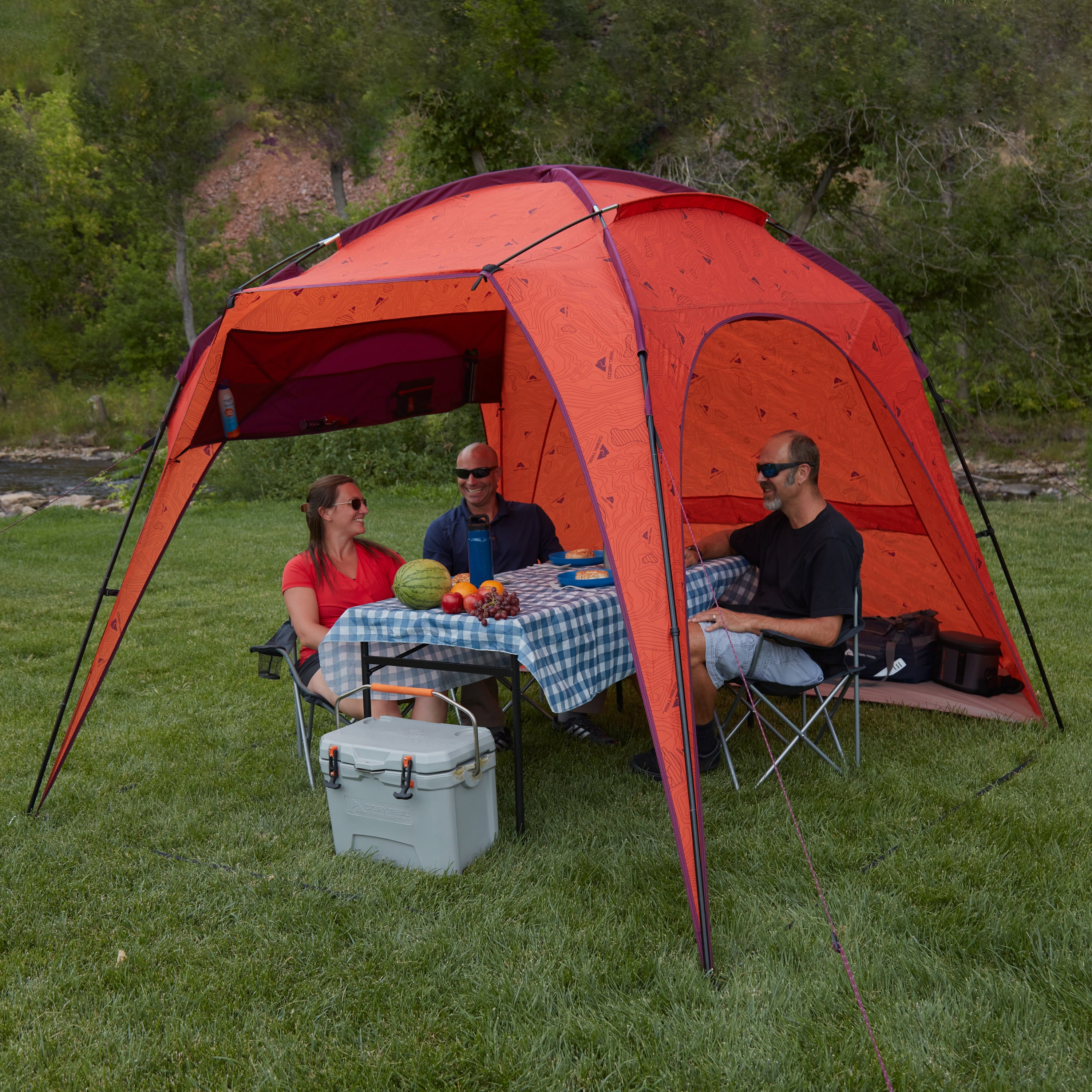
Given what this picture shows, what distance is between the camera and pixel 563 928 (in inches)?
110

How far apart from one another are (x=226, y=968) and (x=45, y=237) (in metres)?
27.9

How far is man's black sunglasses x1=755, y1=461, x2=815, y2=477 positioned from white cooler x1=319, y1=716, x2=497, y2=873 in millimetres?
1503

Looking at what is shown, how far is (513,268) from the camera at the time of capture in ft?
10.4

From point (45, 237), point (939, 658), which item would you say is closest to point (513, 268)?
point (939, 658)

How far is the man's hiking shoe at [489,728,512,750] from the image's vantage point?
4289 millimetres

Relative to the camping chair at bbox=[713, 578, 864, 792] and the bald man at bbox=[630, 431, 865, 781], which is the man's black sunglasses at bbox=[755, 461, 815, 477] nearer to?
the bald man at bbox=[630, 431, 865, 781]

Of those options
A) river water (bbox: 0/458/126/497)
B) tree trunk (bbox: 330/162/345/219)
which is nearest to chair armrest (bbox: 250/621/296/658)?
river water (bbox: 0/458/126/497)

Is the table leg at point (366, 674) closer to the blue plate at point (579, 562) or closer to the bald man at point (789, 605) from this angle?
the blue plate at point (579, 562)

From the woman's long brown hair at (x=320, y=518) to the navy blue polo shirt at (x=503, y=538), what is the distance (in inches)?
25.1

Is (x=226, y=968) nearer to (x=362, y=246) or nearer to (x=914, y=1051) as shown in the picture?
(x=914, y=1051)

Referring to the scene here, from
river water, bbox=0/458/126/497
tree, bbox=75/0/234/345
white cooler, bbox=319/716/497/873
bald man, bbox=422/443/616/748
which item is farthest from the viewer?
tree, bbox=75/0/234/345

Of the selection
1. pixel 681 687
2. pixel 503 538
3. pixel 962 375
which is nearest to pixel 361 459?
pixel 962 375

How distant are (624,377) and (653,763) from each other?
67.2 inches

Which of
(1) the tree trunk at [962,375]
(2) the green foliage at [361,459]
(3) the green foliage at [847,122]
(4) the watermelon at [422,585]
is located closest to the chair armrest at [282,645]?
(4) the watermelon at [422,585]
